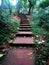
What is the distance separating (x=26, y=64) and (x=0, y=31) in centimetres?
195

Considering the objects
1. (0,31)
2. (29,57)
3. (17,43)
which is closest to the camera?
(29,57)

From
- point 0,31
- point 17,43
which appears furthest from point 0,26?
point 17,43

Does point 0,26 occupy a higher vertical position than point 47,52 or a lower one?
A: higher

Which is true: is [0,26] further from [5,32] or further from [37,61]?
[37,61]

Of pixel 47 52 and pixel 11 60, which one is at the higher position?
pixel 47 52

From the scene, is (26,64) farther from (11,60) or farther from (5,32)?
(5,32)

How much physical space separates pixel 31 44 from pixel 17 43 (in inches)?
23.3

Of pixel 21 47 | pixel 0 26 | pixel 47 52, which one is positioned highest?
pixel 0 26

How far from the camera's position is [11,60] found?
14.9ft

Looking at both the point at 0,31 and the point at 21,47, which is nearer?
the point at 0,31

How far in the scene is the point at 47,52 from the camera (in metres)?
4.22

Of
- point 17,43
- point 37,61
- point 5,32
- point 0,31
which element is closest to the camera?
point 37,61

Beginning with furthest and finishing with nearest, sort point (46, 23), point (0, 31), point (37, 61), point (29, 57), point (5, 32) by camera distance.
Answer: point (5, 32), point (0, 31), point (29, 57), point (46, 23), point (37, 61)

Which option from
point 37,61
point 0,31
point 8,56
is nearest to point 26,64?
point 37,61
